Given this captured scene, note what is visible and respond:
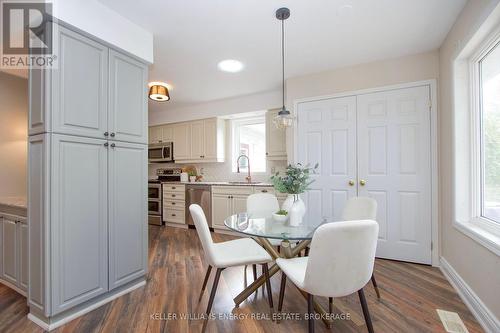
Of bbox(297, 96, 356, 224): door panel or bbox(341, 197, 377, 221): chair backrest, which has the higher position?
bbox(297, 96, 356, 224): door panel

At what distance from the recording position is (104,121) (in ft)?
6.32

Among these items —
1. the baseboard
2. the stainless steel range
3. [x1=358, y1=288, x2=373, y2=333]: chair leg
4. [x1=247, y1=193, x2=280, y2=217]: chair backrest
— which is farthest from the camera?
the stainless steel range

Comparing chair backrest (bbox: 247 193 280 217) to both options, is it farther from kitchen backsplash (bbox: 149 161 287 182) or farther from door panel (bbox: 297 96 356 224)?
kitchen backsplash (bbox: 149 161 287 182)

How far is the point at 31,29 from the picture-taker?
1.75 metres

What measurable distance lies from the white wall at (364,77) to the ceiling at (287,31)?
0.35 ft

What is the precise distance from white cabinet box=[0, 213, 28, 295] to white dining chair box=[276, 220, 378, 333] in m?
2.20

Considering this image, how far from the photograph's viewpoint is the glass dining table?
1.63 meters

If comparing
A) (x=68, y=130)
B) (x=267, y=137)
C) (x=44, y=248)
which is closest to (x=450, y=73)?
(x=267, y=137)

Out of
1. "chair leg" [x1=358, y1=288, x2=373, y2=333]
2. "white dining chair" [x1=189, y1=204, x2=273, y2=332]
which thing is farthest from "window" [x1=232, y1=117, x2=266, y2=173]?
"chair leg" [x1=358, y1=288, x2=373, y2=333]

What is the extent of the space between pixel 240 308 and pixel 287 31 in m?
2.49

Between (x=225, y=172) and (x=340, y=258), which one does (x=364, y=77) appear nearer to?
(x=340, y=258)

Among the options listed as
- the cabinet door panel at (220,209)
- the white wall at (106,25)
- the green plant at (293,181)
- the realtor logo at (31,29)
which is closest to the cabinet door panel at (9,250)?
the realtor logo at (31,29)

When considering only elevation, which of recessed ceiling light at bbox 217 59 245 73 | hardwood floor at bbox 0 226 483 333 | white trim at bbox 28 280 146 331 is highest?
recessed ceiling light at bbox 217 59 245 73

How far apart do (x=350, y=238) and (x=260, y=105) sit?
3289mm
